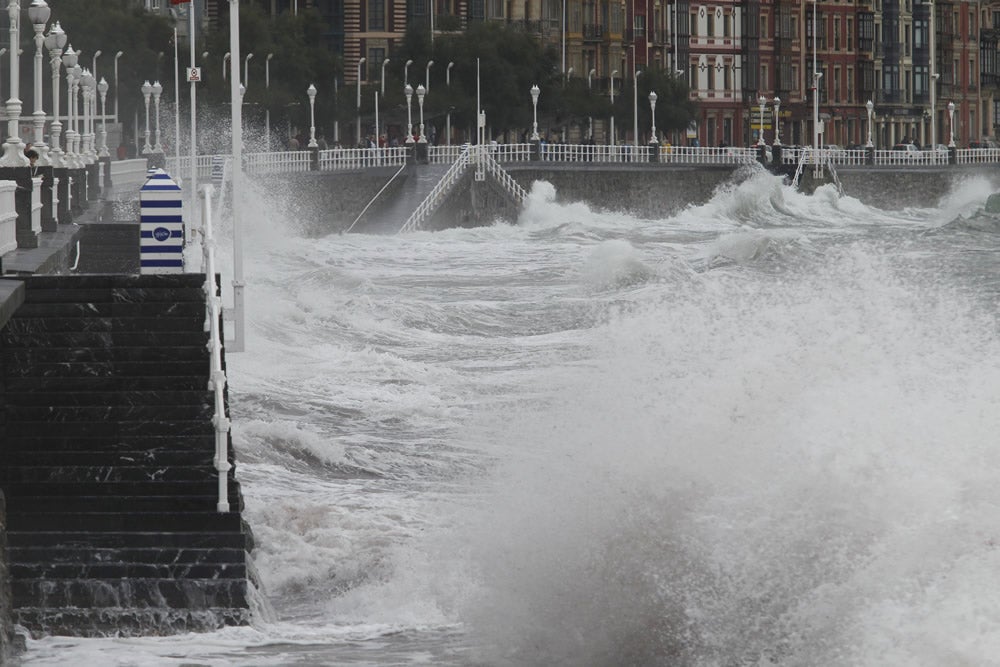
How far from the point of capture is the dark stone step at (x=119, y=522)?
14977 mm

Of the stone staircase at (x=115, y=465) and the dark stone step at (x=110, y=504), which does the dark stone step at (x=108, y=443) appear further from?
the dark stone step at (x=110, y=504)

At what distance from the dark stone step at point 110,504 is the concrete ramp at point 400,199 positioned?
5523 centimetres

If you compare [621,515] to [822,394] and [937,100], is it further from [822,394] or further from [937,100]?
[937,100]

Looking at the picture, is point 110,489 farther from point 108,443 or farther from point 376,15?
point 376,15

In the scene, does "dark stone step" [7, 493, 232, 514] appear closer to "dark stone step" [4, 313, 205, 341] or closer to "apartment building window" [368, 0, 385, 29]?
"dark stone step" [4, 313, 205, 341]

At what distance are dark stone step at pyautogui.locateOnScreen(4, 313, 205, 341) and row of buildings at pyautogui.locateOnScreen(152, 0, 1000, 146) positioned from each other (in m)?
87.2

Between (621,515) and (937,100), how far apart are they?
4591 inches

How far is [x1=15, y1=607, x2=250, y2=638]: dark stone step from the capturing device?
46.6 ft

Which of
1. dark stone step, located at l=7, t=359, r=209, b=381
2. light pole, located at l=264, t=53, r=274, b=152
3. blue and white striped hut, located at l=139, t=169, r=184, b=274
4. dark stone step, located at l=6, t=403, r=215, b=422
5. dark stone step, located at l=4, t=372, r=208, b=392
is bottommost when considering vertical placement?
dark stone step, located at l=6, t=403, r=215, b=422

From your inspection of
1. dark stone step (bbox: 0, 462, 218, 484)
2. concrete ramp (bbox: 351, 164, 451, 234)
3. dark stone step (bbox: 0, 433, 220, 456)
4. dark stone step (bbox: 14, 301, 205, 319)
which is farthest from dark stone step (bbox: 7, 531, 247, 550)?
concrete ramp (bbox: 351, 164, 451, 234)

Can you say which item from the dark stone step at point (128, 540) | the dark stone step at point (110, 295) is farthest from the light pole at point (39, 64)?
the dark stone step at point (128, 540)

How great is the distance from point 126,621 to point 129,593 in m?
0.30

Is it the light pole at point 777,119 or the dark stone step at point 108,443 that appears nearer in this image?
the dark stone step at point 108,443

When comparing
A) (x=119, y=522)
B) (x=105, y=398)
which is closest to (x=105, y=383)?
(x=105, y=398)
